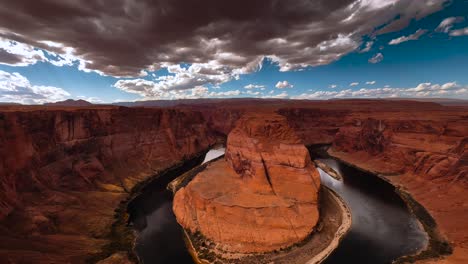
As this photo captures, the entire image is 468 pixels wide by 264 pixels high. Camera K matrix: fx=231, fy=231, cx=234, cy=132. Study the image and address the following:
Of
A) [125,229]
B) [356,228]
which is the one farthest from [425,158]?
[125,229]

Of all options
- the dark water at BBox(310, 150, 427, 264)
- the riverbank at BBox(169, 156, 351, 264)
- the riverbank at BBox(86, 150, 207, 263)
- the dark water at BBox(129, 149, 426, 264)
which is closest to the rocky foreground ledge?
the riverbank at BBox(169, 156, 351, 264)

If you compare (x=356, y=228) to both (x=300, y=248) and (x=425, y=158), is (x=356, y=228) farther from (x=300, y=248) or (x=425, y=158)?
(x=425, y=158)

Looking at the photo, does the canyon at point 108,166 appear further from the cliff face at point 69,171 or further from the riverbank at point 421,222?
the riverbank at point 421,222

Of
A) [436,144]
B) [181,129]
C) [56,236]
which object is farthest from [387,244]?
→ [181,129]

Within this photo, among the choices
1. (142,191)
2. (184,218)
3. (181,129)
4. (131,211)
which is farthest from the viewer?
(181,129)

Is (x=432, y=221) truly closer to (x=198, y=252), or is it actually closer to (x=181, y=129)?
(x=198, y=252)

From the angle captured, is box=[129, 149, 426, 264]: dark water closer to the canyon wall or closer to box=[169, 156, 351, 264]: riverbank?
box=[169, 156, 351, 264]: riverbank

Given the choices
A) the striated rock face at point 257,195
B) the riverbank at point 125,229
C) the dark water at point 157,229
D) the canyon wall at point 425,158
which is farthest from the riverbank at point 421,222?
the riverbank at point 125,229
